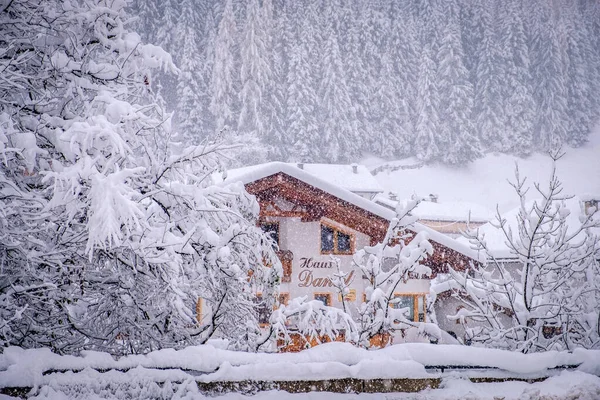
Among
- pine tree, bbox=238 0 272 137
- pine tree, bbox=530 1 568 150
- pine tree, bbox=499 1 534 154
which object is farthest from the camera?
pine tree, bbox=530 1 568 150

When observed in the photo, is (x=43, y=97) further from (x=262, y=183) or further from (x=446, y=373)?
(x=262, y=183)

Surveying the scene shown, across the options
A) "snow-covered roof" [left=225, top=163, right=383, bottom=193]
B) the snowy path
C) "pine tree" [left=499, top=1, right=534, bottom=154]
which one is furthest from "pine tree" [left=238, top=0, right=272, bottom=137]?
the snowy path

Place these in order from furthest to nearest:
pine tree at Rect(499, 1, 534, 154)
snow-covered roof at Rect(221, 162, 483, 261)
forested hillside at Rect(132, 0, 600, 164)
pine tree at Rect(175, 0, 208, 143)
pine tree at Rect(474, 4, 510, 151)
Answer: pine tree at Rect(474, 4, 510, 151) → pine tree at Rect(499, 1, 534, 154) → forested hillside at Rect(132, 0, 600, 164) → pine tree at Rect(175, 0, 208, 143) → snow-covered roof at Rect(221, 162, 483, 261)

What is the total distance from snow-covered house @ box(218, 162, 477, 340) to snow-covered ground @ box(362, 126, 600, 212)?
120 feet

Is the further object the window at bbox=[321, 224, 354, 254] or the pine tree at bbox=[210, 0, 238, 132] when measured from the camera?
the pine tree at bbox=[210, 0, 238, 132]

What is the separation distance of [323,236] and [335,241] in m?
0.41

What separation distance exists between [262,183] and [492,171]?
51788 millimetres

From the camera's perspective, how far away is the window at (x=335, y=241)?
47.3 feet

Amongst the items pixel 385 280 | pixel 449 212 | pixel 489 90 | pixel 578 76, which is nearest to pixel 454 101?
pixel 489 90

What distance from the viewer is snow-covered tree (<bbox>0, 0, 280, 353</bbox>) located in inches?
169

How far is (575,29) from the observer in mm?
73812

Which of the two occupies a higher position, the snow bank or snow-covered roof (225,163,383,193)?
snow-covered roof (225,163,383,193)

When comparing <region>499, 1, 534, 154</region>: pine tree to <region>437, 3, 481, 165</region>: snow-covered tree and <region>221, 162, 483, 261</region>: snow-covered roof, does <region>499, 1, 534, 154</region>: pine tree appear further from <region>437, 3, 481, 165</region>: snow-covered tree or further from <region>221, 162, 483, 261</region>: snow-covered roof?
<region>221, 162, 483, 261</region>: snow-covered roof

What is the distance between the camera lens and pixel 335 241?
47.5 ft
